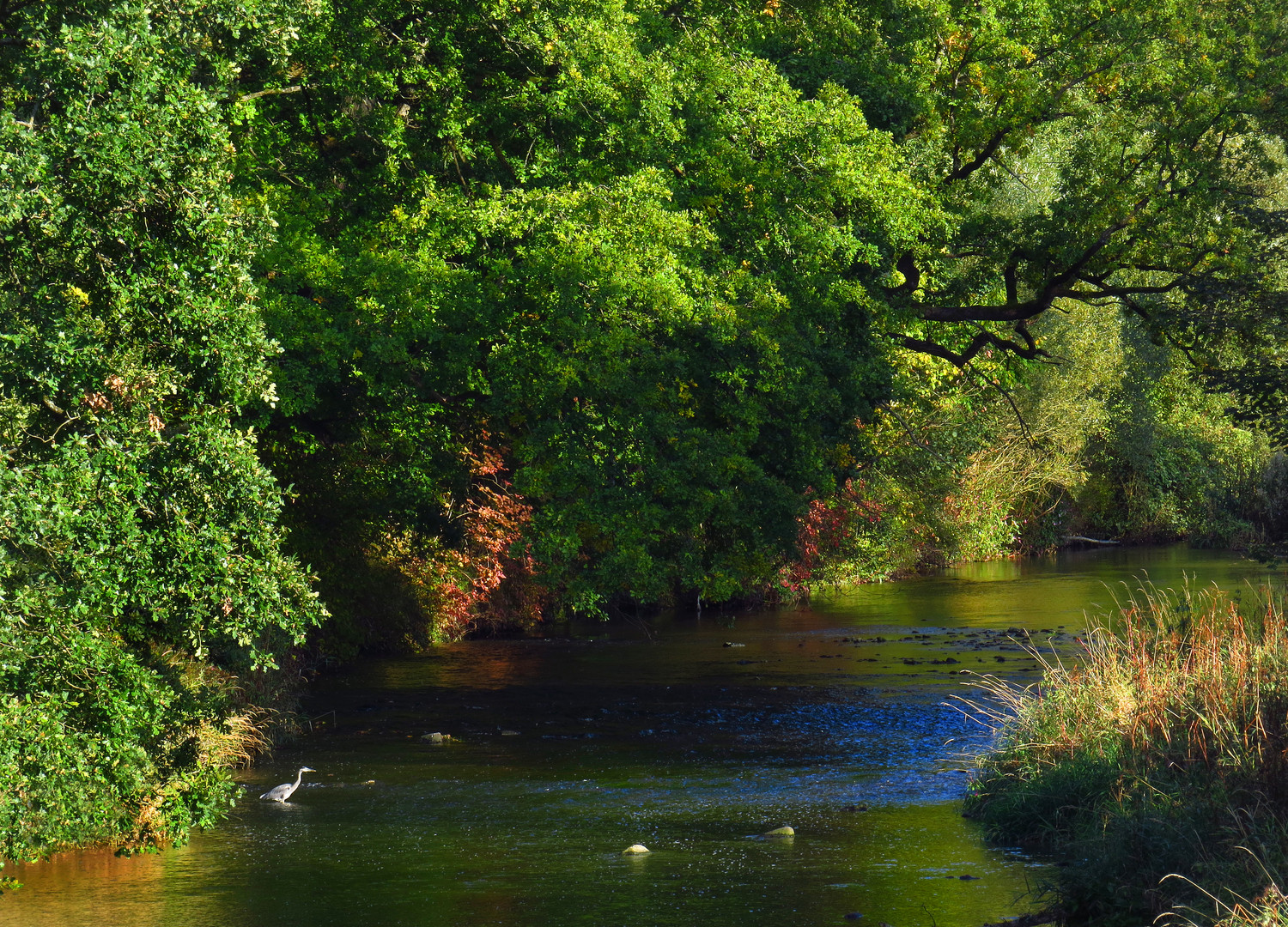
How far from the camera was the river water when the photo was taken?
1218 centimetres

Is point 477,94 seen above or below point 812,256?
above

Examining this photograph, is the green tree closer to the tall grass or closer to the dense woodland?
the dense woodland

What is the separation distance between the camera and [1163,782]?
1157 cm

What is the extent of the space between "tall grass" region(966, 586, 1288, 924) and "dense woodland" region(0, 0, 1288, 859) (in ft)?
18.7

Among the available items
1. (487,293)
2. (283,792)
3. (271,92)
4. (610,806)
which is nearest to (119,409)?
(283,792)

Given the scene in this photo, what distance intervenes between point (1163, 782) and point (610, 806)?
634 centimetres

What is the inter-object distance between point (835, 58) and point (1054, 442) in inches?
883

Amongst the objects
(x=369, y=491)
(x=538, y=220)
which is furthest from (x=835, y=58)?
(x=369, y=491)

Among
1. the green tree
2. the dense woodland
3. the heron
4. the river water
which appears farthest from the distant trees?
the green tree

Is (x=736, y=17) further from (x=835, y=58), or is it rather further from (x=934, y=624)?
(x=934, y=624)

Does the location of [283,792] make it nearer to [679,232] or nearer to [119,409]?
[119,409]

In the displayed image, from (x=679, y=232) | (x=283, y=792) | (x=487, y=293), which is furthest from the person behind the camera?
(x=679, y=232)

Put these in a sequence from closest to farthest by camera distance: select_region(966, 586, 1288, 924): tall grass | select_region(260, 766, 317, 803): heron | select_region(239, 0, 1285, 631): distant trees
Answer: select_region(966, 586, 1288, 924): tall grass
select_region(260, 766, 317, 803): heron
select_region(239, 0, 1285, 631): distant trees

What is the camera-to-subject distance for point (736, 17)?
2488 cm
